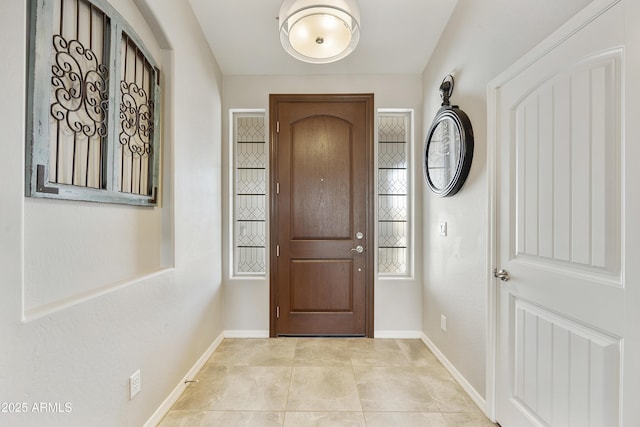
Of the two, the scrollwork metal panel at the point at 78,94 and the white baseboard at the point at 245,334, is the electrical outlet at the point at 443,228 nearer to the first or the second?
the white baseboard at the point at 245,334

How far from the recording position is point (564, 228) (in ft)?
4.18

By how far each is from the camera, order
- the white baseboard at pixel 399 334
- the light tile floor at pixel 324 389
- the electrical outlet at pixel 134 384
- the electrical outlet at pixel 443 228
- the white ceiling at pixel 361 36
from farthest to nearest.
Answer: the white baseboard at pixel 399 334 → the electrical outlet at pixel 443 228 → the white ceiling at pixel 361 36 → the light tile floor at pixel 324 389 → the electrical outlet at pixel 134 384

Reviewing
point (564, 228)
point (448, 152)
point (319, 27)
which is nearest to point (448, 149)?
point (448, 152)

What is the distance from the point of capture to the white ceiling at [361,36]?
226 cm

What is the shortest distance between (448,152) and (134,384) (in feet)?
7.79

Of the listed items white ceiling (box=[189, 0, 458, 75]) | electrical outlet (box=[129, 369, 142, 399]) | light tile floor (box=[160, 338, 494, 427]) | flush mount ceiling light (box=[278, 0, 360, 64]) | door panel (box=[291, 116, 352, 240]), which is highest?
white ceiling (box=[189, 0, 458, 75])

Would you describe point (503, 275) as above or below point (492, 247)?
below

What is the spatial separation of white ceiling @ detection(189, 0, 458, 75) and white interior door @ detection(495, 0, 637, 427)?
3.64 feet

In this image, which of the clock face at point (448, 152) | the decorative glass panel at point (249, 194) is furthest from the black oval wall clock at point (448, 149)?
the decorative glass panel at point (249, 194)

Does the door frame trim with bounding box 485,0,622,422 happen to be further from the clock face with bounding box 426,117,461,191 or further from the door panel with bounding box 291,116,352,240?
the door panel with bounding box 291,116,352,240

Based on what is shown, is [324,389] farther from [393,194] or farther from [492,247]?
[393,194]

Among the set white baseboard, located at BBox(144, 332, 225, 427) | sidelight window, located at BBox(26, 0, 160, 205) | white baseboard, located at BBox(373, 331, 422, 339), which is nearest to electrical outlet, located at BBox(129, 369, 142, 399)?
white baseboard, located at BBox(144, 332, 225, 427)

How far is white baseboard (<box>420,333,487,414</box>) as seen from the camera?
6.11ft

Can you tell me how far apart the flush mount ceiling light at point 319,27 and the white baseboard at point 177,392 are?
7.11 feet
